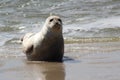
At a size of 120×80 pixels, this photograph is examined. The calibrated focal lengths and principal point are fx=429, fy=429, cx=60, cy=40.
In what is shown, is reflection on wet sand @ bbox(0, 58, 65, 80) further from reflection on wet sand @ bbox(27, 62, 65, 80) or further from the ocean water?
the ocean water

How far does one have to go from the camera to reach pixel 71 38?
9156mm

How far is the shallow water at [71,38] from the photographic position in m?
5.54

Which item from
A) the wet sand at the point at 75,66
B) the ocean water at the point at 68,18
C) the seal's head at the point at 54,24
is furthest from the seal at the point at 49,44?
the ocean water at the point at 68,18

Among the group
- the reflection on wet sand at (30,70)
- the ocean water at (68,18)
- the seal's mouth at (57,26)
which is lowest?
the ocean water at (68,18)

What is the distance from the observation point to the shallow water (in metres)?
5.54

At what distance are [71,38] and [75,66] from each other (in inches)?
125

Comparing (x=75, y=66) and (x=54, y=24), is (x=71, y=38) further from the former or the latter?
(x=75, y=66)

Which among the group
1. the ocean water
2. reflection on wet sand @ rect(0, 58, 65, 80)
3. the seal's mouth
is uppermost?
the seal's mouth

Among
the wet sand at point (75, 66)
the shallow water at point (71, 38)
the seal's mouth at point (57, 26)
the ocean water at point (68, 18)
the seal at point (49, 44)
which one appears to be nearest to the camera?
the wet sand at point (75, 66)

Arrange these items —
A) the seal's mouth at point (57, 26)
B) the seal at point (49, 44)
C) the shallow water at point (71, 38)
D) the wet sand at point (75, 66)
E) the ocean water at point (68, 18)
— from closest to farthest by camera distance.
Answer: the wet sand at point (75, 66) → the shallow water at point (71, 38) → the seal's mouth at point (57, 26) → the seal at point (49, 44) → the ocean water at point (68, 18)

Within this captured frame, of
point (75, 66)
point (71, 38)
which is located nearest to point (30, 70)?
point (75, 66)

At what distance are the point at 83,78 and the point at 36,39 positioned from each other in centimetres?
205

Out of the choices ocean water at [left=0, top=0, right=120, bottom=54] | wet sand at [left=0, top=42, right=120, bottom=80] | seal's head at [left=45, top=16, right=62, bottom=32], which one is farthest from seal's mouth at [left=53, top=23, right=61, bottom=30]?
ocean water at [left=0, top=0, right=120, bottom=54]

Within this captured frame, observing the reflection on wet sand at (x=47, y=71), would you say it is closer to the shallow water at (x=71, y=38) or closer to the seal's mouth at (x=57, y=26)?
the shallow water at (x=71, y=38)
